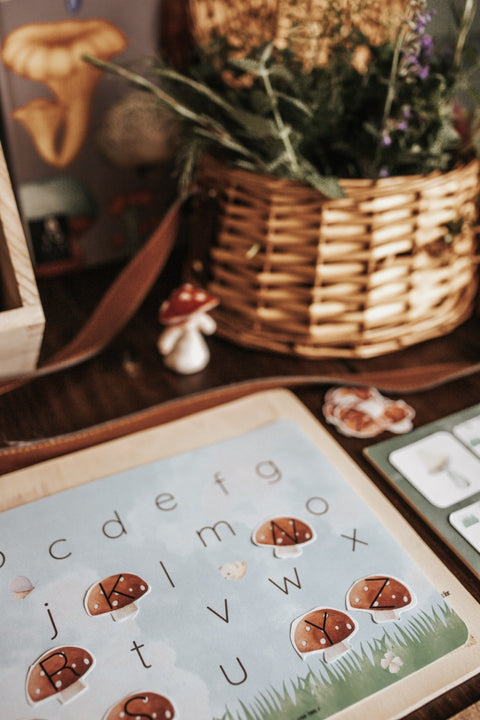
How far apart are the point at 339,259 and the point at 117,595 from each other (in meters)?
0.33

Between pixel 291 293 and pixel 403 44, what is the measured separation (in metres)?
0.22

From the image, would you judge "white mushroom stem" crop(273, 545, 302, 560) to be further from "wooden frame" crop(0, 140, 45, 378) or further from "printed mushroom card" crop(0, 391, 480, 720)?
"wooden frame" crop(0, 140, 45, 378)

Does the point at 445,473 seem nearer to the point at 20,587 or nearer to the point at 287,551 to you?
the point at 287,551

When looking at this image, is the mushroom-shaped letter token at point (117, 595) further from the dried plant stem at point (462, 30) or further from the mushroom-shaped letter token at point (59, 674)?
the dried plant stem at point (462, 30)

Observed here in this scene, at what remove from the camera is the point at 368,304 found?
573 millimetres

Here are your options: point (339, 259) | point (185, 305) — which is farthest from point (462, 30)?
point (185, 305)

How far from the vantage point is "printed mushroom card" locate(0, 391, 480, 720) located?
35cm

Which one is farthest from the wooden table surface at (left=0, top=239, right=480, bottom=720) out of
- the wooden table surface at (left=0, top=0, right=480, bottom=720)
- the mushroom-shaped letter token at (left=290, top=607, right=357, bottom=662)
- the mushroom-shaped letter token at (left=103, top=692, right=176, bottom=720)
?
the mushroom-shaped letter token at (left=103, top=692, right=176, bottom=720)

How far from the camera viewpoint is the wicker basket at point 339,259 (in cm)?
54

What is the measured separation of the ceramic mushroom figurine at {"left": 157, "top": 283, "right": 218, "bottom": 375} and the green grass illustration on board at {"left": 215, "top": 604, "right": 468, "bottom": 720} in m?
0.30

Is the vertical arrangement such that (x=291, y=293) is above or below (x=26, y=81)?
below

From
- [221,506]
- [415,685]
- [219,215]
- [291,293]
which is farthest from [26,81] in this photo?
[415,685]

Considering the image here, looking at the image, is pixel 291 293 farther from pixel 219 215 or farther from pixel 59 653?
pixel 59 653

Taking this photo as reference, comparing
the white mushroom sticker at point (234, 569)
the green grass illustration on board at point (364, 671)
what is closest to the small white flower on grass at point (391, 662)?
the green grass illustration on board at point (364, 671)
